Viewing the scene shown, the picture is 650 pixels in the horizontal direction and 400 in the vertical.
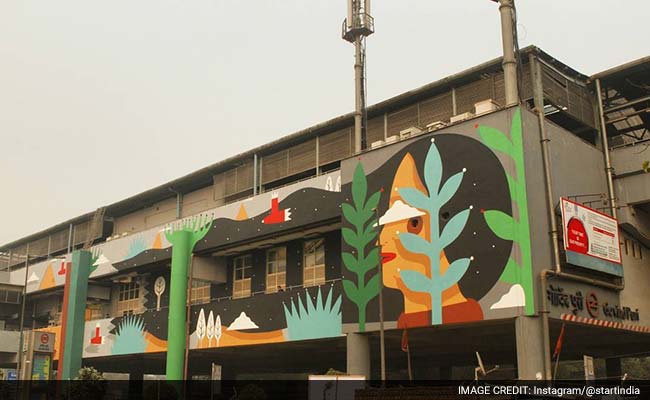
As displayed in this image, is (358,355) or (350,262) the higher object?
(350,262)

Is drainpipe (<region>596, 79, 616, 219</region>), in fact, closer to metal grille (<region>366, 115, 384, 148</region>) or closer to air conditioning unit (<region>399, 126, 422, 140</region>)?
air conditioning unit (<region>399, 126, 422, 140</region>)

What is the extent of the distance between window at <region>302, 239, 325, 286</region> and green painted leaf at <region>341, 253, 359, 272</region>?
4.65m

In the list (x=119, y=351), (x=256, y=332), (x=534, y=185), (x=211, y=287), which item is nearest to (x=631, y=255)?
(x=534, y=185)

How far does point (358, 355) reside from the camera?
2880cm

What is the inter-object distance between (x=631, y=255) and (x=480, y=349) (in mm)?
9982

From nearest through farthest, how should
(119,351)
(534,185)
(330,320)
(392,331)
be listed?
(534,185)
(392,331)
(330,320)
(119,351)

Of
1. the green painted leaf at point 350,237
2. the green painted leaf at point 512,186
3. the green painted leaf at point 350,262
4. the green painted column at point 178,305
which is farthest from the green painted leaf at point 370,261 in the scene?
the green painted column at point 178,305

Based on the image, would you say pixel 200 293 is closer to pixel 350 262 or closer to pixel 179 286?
pixel 179 286

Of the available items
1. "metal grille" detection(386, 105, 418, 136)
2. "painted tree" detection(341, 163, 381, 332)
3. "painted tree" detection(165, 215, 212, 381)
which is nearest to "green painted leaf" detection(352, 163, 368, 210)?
"painted tree" detection(341, 163, 381, 332)

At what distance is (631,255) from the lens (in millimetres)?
29984

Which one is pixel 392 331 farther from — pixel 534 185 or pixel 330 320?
pixel 534 185

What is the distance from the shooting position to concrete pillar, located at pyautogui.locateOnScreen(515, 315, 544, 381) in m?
23.9

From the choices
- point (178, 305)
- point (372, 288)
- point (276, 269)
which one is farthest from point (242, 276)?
point (372, 288)

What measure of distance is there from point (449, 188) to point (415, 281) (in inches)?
148
